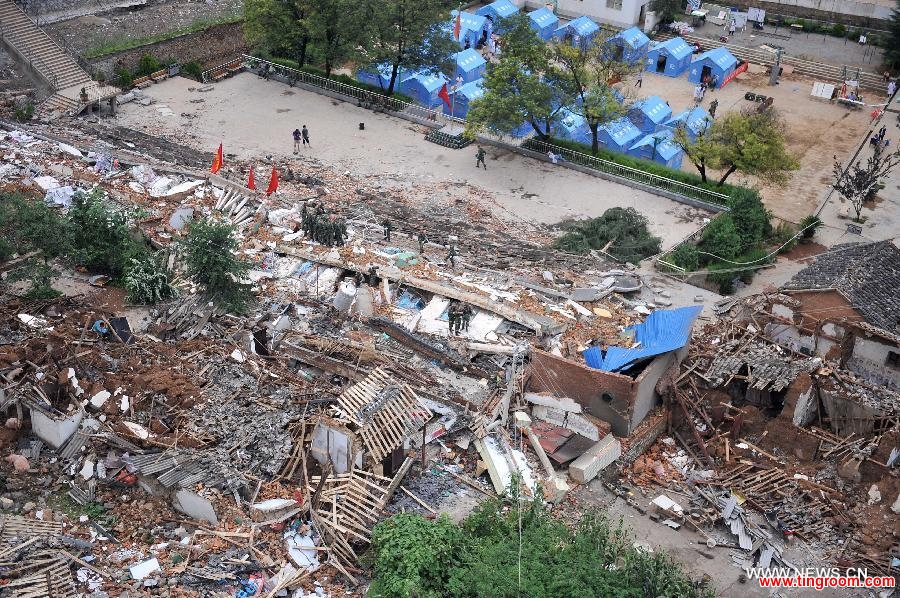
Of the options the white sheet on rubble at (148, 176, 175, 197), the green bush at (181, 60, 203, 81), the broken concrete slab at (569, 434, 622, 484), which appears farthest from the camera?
the green bush at (181, 60, 203, 81)

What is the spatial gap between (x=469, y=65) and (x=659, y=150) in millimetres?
10453

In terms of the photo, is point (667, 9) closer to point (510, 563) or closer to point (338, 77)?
point (338, 77)

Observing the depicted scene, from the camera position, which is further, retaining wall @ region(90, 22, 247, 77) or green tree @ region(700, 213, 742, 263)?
retaining wall @ region(90, 22, 247, 77)

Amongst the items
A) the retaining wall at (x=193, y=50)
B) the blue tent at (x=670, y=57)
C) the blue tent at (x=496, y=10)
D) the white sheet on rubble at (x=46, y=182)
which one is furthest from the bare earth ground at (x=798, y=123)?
the white sheet on rubble at (x=46, y=182)

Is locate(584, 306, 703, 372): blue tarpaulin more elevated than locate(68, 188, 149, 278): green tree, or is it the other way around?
locate(68, 188, 149, 278): green tree

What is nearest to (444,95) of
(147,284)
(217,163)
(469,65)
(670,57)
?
(469,65)

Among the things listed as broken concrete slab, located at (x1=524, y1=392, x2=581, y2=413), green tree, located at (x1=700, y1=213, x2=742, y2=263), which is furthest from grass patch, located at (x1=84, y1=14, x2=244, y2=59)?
broken concrete slab, located at (x1=524, y1=392, x2=581, y2=413)

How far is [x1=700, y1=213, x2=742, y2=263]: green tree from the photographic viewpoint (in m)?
31.5

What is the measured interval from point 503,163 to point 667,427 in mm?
16167

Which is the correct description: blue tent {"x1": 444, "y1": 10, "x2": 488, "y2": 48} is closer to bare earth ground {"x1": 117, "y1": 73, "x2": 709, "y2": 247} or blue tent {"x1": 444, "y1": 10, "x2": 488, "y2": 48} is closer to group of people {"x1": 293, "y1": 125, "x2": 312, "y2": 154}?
bare earth ground {"x1": 117, "y1": 73, "x2": 709, "y2": 247}

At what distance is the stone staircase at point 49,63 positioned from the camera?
37781 mm

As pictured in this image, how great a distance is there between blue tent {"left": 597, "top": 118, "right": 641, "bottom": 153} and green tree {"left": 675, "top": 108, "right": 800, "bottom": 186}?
345 centimetres

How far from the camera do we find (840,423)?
2306 centimetres

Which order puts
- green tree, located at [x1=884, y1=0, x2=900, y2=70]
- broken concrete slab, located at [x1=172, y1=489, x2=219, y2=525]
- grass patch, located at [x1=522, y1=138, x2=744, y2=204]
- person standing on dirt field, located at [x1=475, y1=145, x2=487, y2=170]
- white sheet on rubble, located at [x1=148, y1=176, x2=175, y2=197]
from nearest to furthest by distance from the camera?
broken concrete slab, located at [x1=172, y1=489, x2=219, y2=525] → white sheet on rubble, located at [x1=148, y1=176, x2=175, y2=197] → grass patch, located at [x1=522, y1=138, x2=744, y2=204] → person standing on dirt field, located at [x1=475, y1=145, x2=487, y2=170] → green tree, located at [x1=884, y1=0, x2=900, y2=70]
